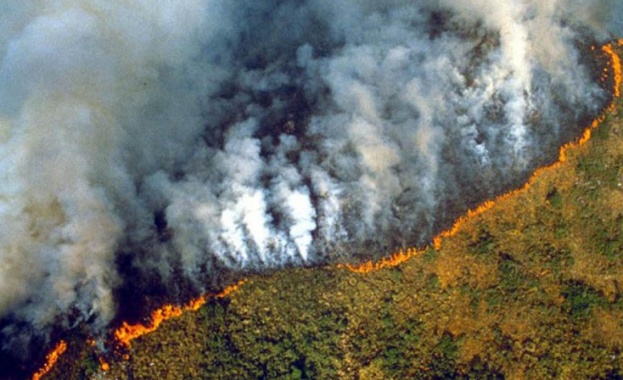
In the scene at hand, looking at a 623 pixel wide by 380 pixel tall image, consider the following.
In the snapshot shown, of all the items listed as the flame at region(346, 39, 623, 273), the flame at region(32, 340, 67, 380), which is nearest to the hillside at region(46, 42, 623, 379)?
the flame at region(346, 39, 623, 273)

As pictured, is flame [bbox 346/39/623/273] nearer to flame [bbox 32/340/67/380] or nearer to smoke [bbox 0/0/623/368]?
smoke [bbox 0/0/623/368]

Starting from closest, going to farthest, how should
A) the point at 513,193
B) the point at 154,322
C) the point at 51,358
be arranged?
1. the point at 51,358
2. the point at 154,322
3. the point at 513,193

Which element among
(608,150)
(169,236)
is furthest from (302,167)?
(608,150)

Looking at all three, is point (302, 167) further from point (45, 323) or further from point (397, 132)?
point (45, 323)

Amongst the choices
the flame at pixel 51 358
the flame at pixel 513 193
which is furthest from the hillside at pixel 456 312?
the flame at pixel 51 358

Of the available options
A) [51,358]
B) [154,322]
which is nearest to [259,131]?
[154,322]

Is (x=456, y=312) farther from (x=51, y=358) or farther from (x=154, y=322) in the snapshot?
(x=51, y=358)
